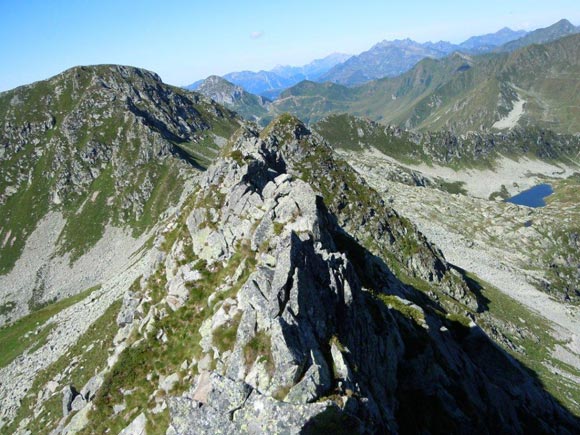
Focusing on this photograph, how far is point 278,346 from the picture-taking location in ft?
70.3

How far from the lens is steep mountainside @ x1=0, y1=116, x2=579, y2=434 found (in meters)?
20.7

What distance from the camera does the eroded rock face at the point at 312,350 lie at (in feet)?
66.6

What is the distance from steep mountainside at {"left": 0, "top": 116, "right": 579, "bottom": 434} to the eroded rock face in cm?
10

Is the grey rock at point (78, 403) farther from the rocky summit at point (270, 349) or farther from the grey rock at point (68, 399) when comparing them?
the grey rock at point (68, 399)

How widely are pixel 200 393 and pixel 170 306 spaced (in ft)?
40.5

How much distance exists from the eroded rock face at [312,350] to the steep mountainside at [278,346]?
10 cm

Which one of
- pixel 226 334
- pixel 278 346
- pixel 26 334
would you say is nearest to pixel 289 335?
pixel 278 346

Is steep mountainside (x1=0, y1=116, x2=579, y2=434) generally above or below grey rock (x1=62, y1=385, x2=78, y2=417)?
above

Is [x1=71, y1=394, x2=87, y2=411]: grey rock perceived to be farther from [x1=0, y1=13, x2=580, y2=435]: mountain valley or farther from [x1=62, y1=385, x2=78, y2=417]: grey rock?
[x1=62, y1=385, x2=78, y2=417]: grey rock

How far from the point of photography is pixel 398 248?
88000 mm

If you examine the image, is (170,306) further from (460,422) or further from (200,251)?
(460,422)

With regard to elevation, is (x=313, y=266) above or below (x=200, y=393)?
above

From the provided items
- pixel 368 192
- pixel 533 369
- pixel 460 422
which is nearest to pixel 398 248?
pixel 368 192

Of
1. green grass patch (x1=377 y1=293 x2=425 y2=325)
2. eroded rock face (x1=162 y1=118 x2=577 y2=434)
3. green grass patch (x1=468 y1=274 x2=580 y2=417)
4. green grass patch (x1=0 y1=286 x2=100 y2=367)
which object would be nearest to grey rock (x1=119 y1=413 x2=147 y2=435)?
eroded rock face (x1=162 y1=118 x2=577 y2=434)
